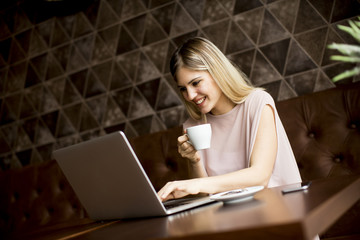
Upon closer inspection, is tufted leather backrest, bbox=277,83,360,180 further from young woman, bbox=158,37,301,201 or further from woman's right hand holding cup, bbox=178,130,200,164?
woman's right hand holding cup, bbox=178,130,200,164

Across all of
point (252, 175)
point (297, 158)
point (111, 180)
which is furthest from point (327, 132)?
point (111, 180)

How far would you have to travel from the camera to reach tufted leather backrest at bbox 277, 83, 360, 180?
5.33ft

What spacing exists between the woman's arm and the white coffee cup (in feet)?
0.36

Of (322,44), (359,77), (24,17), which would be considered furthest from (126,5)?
(359,77)

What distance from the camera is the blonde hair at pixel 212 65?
5.07 ft

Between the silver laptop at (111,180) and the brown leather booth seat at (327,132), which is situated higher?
the silver laptop at (111,180)

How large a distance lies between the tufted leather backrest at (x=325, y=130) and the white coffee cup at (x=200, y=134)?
0.76 meters

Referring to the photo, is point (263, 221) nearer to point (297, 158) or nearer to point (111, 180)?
point (111, 180)

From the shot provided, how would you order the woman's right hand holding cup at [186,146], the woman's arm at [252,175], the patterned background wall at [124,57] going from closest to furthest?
the woman's arm at [252,175]
the woman's right hand holding cup at [186,146]
the patterned background wall at [124,57]

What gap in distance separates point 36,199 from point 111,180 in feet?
5.50

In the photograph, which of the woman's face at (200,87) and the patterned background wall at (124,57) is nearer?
the woman's face at (200,87)

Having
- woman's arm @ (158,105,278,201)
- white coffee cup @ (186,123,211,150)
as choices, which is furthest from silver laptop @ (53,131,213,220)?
white coffee cup @ (186,123,211,150)

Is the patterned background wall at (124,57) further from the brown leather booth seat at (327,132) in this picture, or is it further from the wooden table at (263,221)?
the wooden table at (263,221)

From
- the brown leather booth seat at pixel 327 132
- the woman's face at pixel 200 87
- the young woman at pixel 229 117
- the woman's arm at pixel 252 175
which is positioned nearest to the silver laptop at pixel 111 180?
the woman's arm at pixel 252 175
